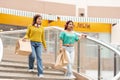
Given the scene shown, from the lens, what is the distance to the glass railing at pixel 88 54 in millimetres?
6609

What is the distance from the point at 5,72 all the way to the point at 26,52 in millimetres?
614

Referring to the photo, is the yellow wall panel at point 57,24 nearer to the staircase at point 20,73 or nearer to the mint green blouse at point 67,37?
the staircase at point 20,73

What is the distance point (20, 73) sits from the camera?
271 inches

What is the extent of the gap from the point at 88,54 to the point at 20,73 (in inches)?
61.6

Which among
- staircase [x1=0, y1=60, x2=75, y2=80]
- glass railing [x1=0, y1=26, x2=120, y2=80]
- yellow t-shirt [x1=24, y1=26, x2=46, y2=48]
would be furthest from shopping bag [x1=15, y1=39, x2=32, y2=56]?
glass railing [x1=0, y1=26, x2=120, y2=80]

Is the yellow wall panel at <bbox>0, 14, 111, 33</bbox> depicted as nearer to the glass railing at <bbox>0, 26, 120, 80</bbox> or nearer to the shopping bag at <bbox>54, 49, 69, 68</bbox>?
A: the glass railing at <bbox>0, 26, 120, 80</bbox>

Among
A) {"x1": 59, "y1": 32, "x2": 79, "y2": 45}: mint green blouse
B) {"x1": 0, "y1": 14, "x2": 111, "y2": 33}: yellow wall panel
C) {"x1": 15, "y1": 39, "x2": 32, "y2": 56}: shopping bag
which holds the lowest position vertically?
{"x1": 15, "y1": 39, "x2": 32, "y2": 56}: shopping bag

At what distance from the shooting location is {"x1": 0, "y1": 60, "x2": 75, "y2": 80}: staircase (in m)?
6.46

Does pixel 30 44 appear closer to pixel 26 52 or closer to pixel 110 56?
pixel 26 52

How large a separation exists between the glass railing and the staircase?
456 millimetres

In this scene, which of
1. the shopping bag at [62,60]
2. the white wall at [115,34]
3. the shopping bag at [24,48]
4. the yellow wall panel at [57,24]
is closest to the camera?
the shopping bag at [62,60]

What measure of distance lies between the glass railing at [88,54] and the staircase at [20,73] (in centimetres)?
46

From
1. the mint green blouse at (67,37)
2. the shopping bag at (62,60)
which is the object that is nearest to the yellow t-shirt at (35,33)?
the mint green blouse at (67,37)

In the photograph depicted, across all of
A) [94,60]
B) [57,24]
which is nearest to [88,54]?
[94,60]
